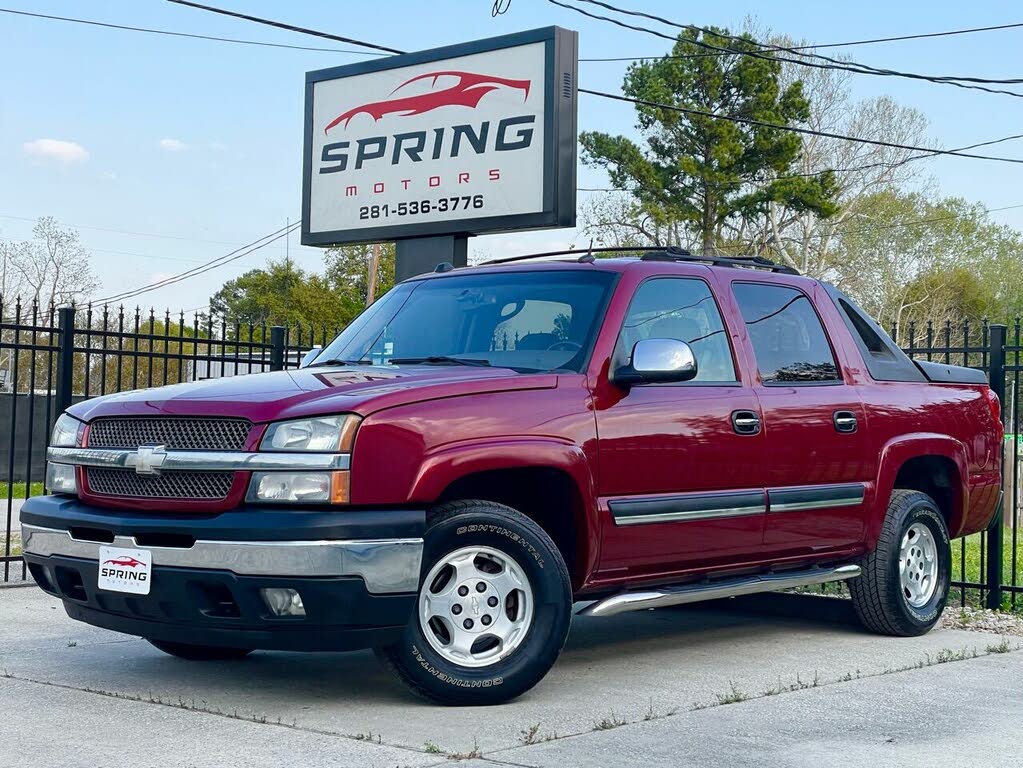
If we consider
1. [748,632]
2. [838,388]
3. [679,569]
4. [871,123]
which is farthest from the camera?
[871,123]

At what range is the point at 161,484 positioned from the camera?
17.6 feet

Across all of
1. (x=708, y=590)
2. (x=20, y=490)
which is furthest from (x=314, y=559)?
(x=20, y=490)

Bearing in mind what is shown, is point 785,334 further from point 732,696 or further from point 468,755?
point 468,755

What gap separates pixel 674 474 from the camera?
6184mm

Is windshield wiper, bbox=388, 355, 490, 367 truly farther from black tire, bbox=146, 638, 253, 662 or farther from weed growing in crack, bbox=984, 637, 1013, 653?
weed growing in crack, bbox=984, 637, 1013, 653

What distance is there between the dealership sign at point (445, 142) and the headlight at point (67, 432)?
19.2 ft

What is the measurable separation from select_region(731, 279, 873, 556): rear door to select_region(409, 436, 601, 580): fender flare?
4.10 feet

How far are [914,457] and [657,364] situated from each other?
2631 millimetres

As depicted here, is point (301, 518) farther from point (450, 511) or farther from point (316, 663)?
point (316, 663)

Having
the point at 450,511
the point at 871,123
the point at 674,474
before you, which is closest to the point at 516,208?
the point at 674,474

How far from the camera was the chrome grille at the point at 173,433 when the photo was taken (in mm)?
5238

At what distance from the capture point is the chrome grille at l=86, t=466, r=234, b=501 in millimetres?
5203

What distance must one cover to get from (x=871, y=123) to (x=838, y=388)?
144 feet

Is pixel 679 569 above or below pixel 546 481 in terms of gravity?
below
